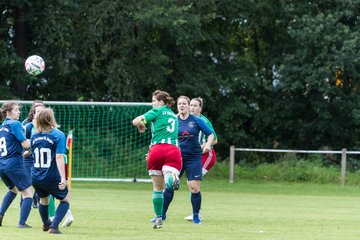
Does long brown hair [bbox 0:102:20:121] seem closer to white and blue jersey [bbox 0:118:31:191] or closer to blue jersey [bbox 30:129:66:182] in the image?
white and blue jersey [bbox 0:118:31:191]

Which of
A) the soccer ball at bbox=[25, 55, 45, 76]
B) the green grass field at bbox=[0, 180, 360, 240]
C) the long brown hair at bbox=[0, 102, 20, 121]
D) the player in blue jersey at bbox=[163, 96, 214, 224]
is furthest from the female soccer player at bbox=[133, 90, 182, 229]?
the soccer ball at bbox=[25, 55, 45, 76]

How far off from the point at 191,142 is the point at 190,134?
129 mm

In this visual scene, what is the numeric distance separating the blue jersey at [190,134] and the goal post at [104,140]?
477 inches

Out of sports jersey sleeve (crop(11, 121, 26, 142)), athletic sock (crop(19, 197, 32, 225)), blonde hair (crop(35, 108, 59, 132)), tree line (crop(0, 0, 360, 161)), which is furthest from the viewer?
tree line (crop(0, 0, 360, 161))

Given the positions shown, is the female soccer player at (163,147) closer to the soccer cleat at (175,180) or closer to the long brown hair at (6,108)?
the soccer cleat at (175,180)

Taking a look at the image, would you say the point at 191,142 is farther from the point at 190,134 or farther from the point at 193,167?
the point at 193,167

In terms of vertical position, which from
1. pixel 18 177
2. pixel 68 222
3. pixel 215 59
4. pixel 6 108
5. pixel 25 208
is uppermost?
pixel 215 59

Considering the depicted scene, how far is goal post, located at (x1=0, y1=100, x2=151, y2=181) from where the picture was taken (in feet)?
85.4

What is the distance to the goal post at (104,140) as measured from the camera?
26016 millimetres

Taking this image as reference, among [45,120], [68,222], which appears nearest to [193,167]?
[68,222]

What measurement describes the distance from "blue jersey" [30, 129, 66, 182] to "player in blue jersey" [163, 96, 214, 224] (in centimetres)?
278

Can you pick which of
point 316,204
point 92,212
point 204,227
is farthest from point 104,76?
point 204,227

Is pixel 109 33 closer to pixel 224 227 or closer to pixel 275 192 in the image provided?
pixel 275 192

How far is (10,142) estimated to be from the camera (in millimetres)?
12305
